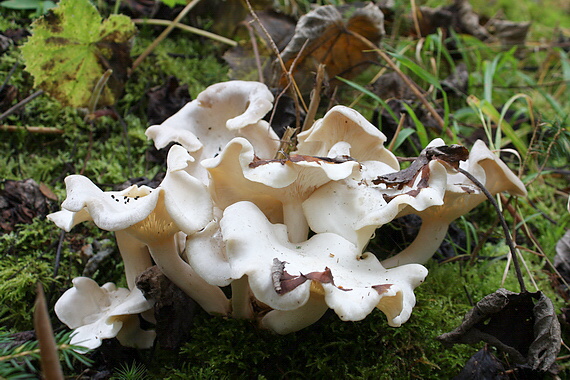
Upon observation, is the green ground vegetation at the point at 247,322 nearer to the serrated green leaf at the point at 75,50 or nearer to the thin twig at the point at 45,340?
the serrated green leaf at the point at 75,50

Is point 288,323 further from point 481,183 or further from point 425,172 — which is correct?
point 481,183

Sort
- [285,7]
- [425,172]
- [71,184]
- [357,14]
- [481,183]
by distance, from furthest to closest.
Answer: [285,7] → [357,14] → [481,183] → [425,172] → [71,184]

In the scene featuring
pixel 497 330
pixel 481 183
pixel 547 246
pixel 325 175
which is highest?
pixel 325 175

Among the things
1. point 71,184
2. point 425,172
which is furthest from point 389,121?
point 71,184

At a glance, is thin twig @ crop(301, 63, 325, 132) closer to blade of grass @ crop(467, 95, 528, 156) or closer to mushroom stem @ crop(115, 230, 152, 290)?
mushroom stem @ crop(115, 230, 152, 290)

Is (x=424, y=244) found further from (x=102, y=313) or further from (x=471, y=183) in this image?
(x=102, y=313)

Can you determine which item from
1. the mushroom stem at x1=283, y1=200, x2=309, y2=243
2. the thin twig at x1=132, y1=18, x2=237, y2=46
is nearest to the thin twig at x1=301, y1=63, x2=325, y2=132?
the mushroom stem at x1=283, y1=200, x2=309, y2=243

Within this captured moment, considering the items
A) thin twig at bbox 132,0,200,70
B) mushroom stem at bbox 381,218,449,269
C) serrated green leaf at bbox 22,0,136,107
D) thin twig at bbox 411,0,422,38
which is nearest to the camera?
mushroom stem at bbox 381,218,449,269

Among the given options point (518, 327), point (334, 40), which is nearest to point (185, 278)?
point (518, 327)
